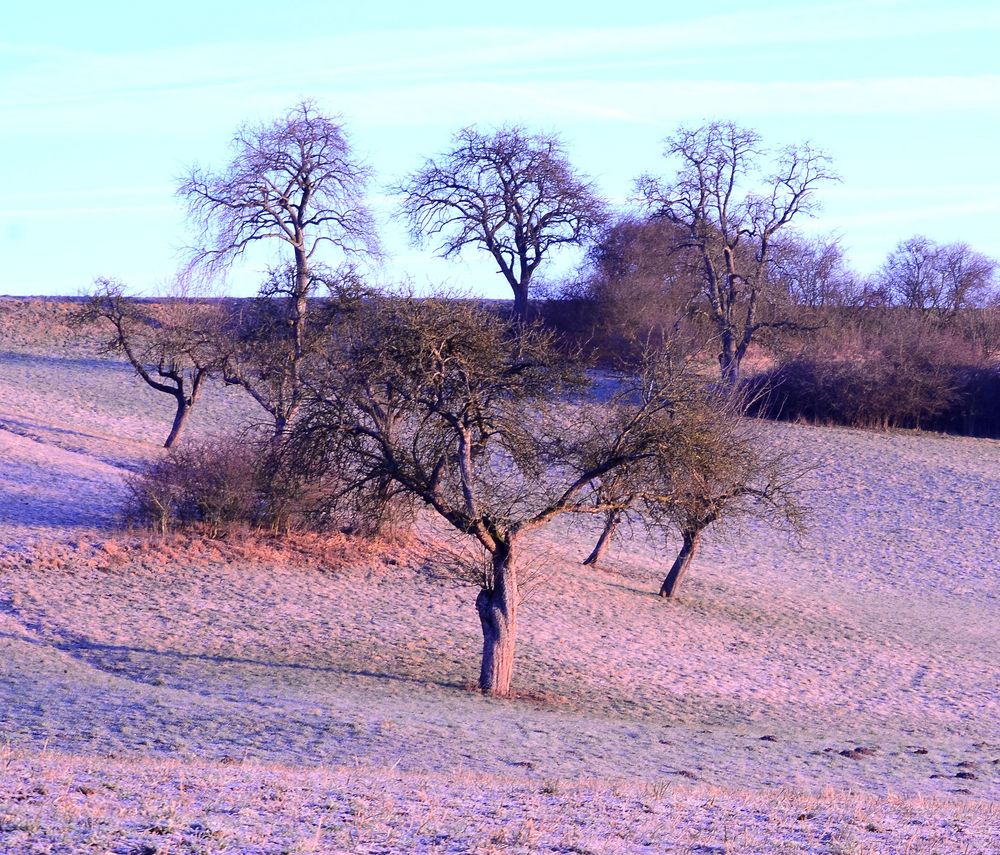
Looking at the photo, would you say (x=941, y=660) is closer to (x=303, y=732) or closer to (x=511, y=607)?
(x=511, y=607)

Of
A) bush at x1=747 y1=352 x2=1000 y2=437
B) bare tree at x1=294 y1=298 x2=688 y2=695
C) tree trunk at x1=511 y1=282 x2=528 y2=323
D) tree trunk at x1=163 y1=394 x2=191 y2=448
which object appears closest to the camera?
bare tree at x1=294 y1=298 x2=688 y2=695

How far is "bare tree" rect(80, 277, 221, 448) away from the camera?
85.6 ft

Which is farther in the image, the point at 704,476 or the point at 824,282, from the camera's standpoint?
the point at 824,282

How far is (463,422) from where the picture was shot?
1309 cm

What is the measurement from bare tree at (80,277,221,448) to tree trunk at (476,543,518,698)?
13.8 m

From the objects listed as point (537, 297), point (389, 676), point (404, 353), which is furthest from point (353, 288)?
point (537, 297)

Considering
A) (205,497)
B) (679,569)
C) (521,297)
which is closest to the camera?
(205,497)

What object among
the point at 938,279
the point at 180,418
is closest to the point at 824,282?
the point at 938,279

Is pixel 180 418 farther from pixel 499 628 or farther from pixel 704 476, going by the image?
pixel 704 476

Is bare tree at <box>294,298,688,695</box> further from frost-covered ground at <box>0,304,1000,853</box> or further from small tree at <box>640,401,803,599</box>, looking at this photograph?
frost-covered ground at <box>0,304,1000,853</box>

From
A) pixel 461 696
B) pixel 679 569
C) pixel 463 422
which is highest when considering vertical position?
pixel 463 422

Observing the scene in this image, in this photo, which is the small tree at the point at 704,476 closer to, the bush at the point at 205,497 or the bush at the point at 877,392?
the bush at the point at 205,497

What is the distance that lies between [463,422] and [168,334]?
1604 cm

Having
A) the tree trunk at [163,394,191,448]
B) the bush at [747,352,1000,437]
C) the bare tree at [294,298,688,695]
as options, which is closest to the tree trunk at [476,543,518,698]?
the bare tree at [294,298,688,695]
